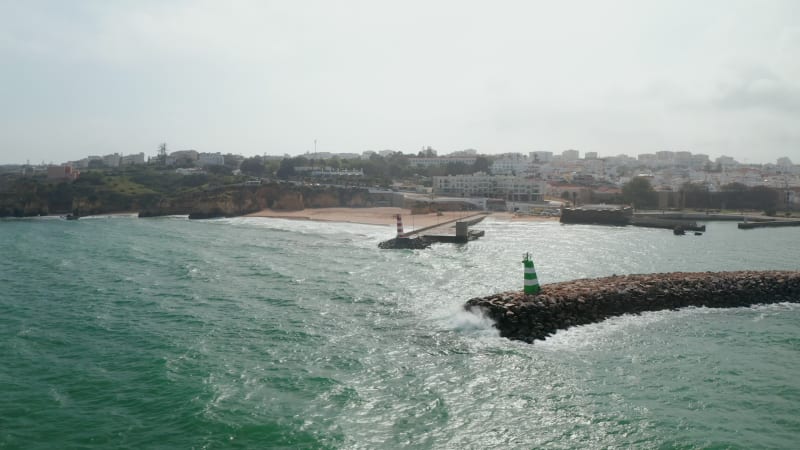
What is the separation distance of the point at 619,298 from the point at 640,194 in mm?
63124

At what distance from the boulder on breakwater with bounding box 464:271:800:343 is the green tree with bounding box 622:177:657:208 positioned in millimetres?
55445

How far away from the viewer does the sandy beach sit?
5603cm

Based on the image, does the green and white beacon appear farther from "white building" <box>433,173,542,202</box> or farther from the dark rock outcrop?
"white building" <box>433,173,542,202</box>

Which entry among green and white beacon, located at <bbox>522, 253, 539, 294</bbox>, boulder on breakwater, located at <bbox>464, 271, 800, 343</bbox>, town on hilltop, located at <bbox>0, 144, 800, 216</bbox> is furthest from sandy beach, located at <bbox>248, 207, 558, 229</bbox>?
green and white beacon, located at <bbox>522, 253, 539, 294</bbox>

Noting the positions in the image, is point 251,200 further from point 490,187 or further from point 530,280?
point 530,280

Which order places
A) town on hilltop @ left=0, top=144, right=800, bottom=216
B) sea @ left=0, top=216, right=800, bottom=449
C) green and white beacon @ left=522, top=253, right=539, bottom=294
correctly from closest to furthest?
sea @ left=0, top=216, right=800, bottom=449 → green and white beacon @ left=522, top=253, right=539, bottom=294 → town on hilltop @ left=0, top=144, right=800, bottom=216

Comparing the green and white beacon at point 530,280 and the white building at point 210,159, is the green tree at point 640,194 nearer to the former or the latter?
the green and white beacon at point 530,280

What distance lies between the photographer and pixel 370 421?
10906 mm

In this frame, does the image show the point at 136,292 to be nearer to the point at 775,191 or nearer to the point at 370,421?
the point at 370,421

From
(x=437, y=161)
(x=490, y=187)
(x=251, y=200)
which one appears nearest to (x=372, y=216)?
(x=251, y=200)

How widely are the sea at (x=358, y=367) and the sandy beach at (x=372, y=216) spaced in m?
27.6

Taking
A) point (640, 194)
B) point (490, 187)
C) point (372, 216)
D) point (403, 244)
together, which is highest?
point (490, 187)

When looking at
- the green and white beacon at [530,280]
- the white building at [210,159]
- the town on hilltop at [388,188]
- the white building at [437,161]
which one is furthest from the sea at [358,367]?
the white building at [437,161]

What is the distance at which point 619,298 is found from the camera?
65.8 feet
